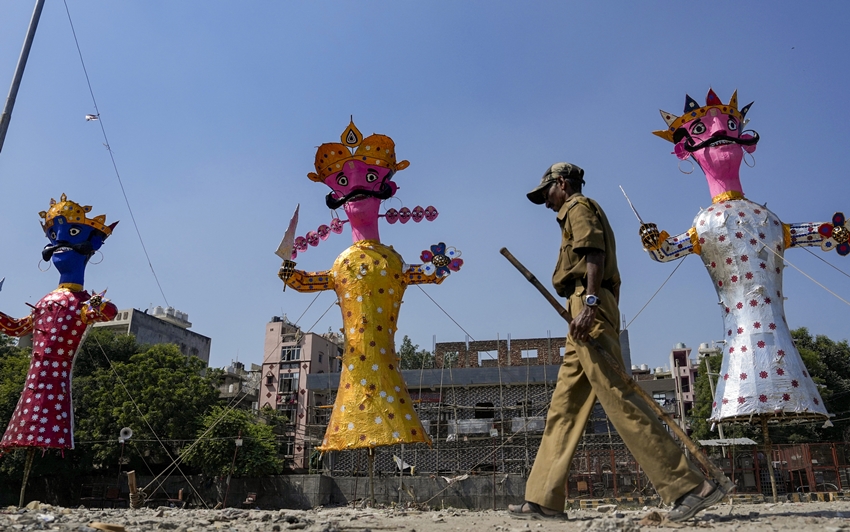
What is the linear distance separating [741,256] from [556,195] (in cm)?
543

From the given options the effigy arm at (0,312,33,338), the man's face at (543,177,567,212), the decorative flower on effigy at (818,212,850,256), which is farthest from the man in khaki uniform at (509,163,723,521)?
the effigy arm at (0,312,33,338)

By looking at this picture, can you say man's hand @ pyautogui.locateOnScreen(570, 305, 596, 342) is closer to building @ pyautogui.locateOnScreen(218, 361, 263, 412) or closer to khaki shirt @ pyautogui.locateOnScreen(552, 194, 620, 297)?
khaki shirt @ pyautogui.locateOnScreen(552, 194, 620, 297)

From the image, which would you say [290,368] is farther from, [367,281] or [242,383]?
[367,281]

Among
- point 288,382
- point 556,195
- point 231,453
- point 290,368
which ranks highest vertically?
point 290,368

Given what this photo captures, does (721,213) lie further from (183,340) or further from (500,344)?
(183,340)

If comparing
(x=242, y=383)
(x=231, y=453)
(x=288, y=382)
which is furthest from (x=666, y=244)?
(x=242, y=383)

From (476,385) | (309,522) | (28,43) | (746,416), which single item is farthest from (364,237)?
(476,385)

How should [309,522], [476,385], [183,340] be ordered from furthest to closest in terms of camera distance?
[183,340]
[476,385]
[309,522]

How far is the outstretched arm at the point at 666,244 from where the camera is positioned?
30.4 feet

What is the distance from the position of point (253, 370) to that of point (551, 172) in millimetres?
36647

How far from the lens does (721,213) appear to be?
30.6 ft

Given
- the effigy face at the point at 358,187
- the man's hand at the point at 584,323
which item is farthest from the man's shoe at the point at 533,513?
the effigy face at the point at 358,187

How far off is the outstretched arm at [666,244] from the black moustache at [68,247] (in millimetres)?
9119

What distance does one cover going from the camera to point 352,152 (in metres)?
10.7
